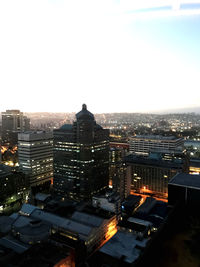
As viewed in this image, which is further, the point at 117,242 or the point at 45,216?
the point at 45,216

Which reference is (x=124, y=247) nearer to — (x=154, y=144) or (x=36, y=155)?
(x=36, y=155)

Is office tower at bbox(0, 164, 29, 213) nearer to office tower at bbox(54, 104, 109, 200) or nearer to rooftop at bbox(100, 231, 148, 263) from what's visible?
office tower at bbox(54, 104, 109, 200)

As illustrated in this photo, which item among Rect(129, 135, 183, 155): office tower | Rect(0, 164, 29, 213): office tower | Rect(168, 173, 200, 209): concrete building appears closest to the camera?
Rect(168, 173, 200, 209): concrete building

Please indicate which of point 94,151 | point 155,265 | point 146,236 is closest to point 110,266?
point 146,236

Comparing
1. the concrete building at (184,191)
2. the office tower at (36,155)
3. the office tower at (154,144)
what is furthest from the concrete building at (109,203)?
the office tower at (154,144)

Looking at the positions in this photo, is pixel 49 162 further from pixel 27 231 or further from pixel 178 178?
pixel 178 178

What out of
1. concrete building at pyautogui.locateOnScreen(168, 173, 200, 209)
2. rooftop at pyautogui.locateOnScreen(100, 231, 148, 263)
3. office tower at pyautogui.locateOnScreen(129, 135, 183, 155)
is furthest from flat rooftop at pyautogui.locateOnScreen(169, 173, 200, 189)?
office tower at pyautogui.locateOnScreen(129, 135, 183, 155)
